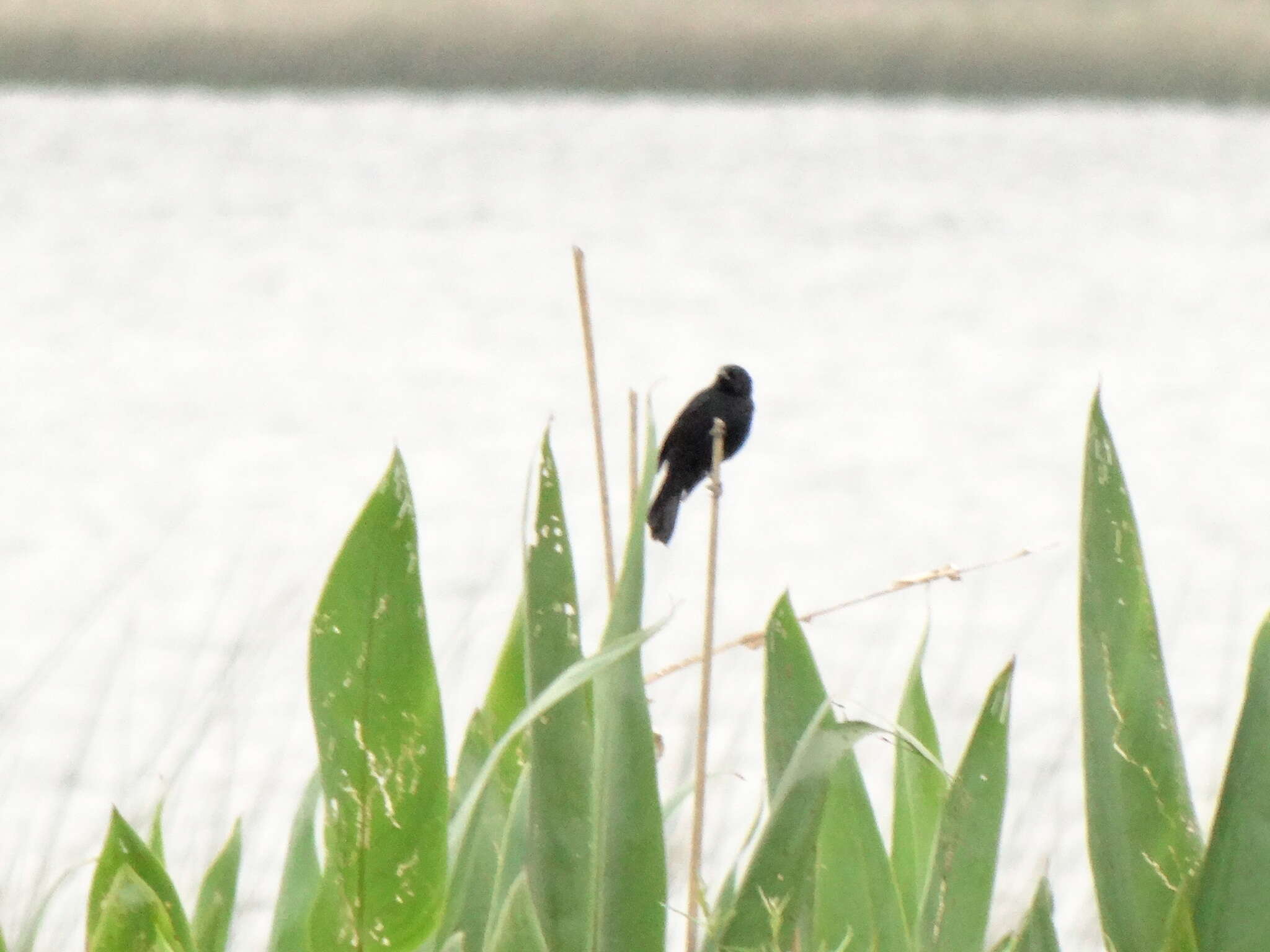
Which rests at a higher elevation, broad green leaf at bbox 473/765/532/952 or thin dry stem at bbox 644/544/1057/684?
thin dry stem at bbox 644/544/1057/684

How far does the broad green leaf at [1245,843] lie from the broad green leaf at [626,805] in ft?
0.63

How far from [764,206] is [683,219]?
1098 millimetres

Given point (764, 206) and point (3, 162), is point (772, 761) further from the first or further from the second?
point (3, 162)

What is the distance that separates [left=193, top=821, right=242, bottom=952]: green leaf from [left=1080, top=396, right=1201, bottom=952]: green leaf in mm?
366

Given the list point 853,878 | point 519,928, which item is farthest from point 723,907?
point 519,928

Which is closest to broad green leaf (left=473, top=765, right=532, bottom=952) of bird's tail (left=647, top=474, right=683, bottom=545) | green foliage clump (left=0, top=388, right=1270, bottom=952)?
green foliage clump (left=0, top=388, right=1270, bottom=952)

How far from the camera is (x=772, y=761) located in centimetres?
58

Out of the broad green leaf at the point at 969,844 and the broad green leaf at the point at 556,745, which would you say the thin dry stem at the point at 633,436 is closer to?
the broad green leaf at the point at 556,745

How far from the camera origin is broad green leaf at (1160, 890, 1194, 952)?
0.50m

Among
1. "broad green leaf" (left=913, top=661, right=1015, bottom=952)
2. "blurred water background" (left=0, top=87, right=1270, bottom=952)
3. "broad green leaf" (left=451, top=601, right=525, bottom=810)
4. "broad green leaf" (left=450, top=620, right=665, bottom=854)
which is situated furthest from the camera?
"blurred water background" (left=0, top=87, right=1270, bottom=952)

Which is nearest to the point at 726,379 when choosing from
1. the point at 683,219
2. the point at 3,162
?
the point at 683,219

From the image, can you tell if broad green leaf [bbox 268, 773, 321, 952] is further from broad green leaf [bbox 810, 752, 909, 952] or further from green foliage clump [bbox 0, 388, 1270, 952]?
broad green leaf [bbox 810, 752, 909, 952]

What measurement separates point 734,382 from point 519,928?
0.22 m

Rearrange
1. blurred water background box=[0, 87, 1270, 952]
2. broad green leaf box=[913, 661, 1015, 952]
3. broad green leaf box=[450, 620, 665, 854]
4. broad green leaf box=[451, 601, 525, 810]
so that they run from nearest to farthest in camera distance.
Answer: broad green leaf box=[450, 620, 665, 854]
broad green leaf box=[913, 661, 1015, 952]
broad green leaf box=[451, 601, 525, 810]
blurred water background box=[0, 87, 1270, 952]
